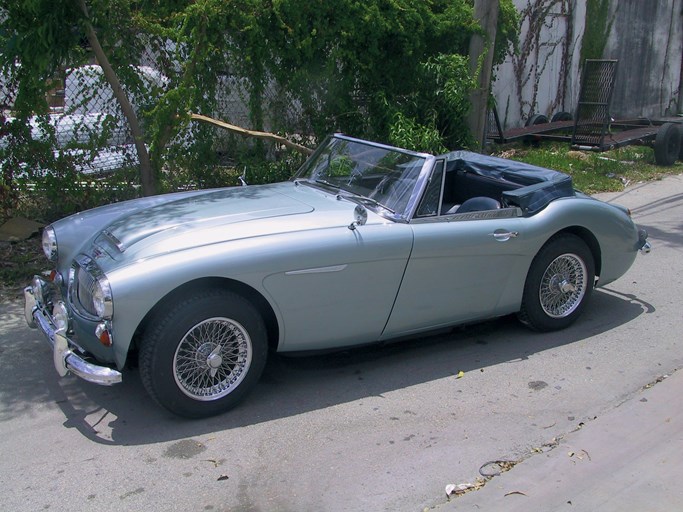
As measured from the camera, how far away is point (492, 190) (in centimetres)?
584

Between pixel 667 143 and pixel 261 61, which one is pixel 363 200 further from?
pixel 667 143

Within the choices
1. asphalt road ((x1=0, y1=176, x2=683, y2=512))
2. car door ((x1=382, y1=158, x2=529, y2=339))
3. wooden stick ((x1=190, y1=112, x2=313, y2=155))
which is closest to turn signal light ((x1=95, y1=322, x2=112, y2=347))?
asphalt road ((x1=0, y1=176, x2=683, y2=512))

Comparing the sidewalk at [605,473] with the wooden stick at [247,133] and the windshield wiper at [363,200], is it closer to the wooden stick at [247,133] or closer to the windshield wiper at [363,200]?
the windshield wiper at [363,200]

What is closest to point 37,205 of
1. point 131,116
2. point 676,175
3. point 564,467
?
point 131,116

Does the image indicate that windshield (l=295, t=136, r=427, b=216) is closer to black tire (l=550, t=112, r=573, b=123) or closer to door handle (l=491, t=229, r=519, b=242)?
door handle (l=491, t=229, r=519, b=242)

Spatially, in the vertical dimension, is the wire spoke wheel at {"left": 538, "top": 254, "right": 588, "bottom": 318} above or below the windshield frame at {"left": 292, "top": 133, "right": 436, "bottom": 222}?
below

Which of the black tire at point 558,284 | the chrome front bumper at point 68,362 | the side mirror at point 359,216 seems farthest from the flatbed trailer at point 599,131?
the chrome front bumper at point 68,362

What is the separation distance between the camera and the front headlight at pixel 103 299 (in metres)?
3.78

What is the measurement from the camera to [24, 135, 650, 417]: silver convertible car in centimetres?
394

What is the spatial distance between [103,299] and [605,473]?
2662 mm

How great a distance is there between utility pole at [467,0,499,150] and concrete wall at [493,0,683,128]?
292 cm

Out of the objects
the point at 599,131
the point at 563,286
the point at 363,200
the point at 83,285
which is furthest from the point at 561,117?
the point at 83,285

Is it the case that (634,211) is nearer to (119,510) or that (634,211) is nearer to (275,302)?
(275,302)

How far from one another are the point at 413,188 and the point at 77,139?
14.1 ft
